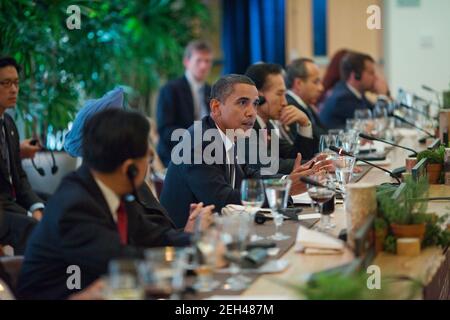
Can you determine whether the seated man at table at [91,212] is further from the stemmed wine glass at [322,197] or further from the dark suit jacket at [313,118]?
the dark suit jacket at [313,118]

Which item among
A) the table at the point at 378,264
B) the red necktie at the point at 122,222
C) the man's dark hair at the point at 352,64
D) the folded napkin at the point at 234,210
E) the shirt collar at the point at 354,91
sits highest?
the man's dark hair at the point at 352,64

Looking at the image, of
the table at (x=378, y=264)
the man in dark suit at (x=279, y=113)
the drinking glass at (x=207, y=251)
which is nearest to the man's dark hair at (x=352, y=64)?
the man in dark suit at (x=279, y=113)

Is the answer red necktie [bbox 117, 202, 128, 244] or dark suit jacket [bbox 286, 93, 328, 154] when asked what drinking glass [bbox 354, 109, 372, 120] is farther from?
red necktie [bbox 117, 202, 128, 244]

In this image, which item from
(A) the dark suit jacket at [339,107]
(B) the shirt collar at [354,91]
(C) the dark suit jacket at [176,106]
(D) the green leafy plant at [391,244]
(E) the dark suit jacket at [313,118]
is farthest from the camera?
(C) the dark suit jacket at [176,106]

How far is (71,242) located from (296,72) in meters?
3.86

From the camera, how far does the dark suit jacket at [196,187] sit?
12.6ft

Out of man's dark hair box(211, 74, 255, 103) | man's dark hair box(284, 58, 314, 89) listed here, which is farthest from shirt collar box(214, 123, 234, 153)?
man's dark hair box(284, 58, 314, 89)

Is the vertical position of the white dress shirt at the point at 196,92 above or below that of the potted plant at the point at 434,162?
above

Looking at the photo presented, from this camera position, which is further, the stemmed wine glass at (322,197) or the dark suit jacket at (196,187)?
the dark suit jacket at (196,187)

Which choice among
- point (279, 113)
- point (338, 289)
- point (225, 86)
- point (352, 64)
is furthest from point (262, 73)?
point (338, 289)

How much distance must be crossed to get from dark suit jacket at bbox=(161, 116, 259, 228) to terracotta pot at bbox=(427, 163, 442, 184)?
959mm

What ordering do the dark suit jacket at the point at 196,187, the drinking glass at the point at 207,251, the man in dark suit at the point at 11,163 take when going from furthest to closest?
1. the man in dark suit at the point at 11,163
2. the dark suit jacket at the point at 196,187
3. the drinking glass at the point at 207,251

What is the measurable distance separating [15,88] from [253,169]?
1281mm
